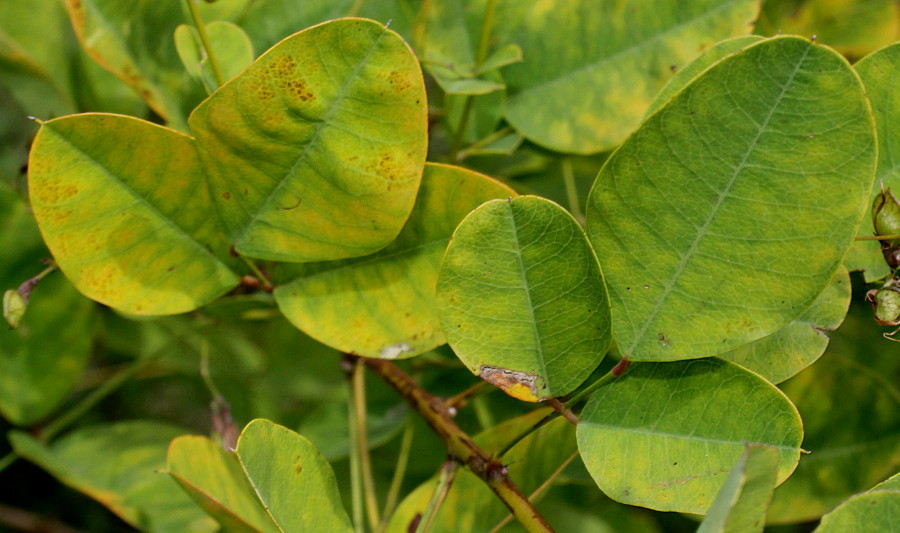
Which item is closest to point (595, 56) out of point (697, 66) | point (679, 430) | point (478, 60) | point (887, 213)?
point (478, 60)

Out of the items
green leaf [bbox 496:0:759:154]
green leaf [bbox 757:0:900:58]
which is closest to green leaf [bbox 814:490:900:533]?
green leaf [bbox 496:0:759:154]

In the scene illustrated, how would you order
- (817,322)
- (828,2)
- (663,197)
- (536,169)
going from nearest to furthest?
(663,197)
(817,322)
(536,169)
(828,2)

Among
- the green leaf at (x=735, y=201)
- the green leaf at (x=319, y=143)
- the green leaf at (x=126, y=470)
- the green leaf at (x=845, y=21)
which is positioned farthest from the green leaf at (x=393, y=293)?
the green leaf at (x=845, y=21)

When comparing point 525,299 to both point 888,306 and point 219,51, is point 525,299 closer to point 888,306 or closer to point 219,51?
point 888,306

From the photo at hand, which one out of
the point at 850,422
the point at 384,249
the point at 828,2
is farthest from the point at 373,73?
the point at 828,2

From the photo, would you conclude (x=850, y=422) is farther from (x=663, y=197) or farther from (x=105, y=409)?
(x=105, y=409)

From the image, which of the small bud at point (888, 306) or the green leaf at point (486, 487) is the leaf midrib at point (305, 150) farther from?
the small bud at point (888, 306)
